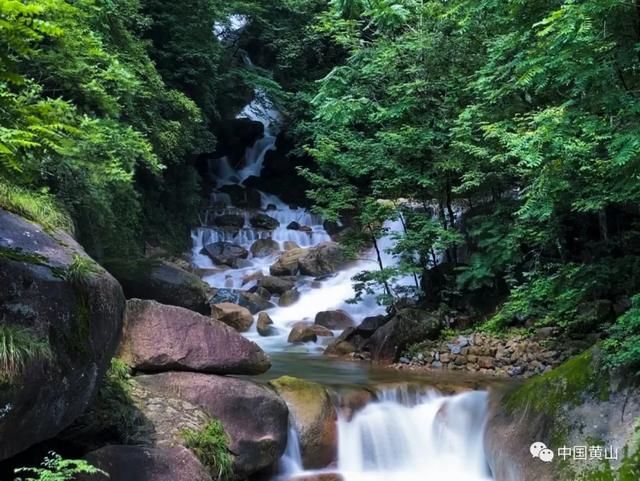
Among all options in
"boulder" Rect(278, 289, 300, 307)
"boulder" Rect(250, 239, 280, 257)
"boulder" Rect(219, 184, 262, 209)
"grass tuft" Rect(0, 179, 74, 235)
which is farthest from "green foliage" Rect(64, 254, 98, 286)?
"boulder" Rect(219, 184, 262, 209)

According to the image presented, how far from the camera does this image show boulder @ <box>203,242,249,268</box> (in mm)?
20062

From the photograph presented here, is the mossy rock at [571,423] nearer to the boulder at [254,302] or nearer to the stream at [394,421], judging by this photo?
the stream at [394,421]

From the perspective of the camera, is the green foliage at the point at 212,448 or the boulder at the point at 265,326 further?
the boulder at the point at 265,326

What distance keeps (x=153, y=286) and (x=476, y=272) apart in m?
6.23

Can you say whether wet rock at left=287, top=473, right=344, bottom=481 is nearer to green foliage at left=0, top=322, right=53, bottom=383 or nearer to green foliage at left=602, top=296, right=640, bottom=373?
green foliage at left=602, top=296, right=640, bottom=373

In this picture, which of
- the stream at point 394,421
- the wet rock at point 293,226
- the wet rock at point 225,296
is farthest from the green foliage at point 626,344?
the wet rock at point 293,226

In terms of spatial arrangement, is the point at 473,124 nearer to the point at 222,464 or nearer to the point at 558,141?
the point at 558,141

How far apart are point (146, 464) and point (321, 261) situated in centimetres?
1393

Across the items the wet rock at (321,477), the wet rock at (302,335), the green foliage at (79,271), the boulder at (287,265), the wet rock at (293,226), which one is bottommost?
Result: the wet rock at (321,477)

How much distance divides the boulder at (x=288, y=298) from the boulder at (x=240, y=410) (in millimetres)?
9520

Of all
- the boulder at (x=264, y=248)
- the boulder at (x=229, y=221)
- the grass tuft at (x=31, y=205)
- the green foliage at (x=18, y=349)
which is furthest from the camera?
the boulder at (x=229, y=221)

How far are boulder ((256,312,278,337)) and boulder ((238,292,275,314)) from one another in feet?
3.36

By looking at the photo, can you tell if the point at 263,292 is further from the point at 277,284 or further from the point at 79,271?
the point at 79,271

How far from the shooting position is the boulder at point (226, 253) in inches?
790
